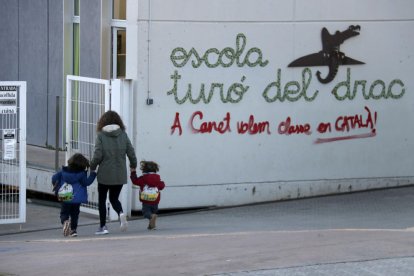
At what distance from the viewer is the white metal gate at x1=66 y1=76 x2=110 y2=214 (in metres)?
15.1

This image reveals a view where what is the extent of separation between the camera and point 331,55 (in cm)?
1617

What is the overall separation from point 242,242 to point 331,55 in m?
5.74

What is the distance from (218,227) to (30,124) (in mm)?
7530

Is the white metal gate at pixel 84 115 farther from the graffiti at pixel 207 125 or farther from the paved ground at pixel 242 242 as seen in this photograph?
the graffiti at pixel 207 125

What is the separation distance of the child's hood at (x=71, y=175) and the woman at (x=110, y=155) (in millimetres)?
183

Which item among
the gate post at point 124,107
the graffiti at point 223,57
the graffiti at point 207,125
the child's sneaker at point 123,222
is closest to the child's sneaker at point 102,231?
the child's sneaker at point 123,222

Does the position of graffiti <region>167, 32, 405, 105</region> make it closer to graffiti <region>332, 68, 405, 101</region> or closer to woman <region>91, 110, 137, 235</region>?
graffiti <region>332, 68, 405, 101</region>

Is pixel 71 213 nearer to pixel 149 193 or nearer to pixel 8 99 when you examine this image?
pixel 149 193

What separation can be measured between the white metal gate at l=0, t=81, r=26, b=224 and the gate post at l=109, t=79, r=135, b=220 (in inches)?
55.0

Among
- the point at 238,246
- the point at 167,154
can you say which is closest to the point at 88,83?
the point at 167,154

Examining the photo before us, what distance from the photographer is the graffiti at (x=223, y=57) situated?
597 inches

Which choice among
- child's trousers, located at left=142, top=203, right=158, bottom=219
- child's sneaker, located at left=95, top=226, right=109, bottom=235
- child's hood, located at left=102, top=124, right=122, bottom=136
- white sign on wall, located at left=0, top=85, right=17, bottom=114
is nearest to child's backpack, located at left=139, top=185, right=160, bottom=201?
child's trousers, located at left=142, top=203, right=158, bottom=219

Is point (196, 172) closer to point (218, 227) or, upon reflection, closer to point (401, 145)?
point (218, 227)

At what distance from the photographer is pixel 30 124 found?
791 inches
